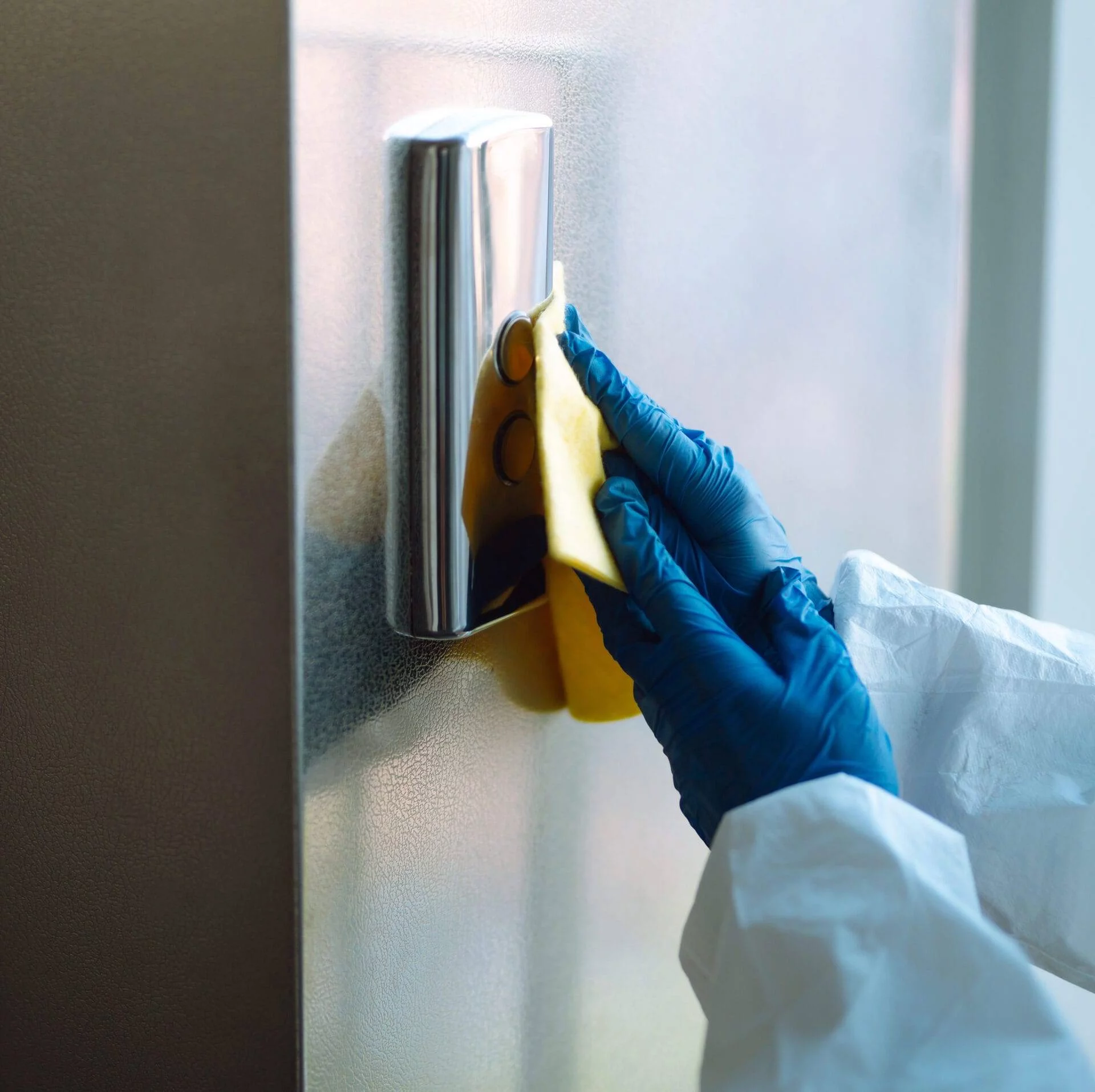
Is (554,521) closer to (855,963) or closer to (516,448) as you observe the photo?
(516,448)

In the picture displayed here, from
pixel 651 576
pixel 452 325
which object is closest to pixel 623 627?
pixel 651 576

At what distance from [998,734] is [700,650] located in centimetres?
20

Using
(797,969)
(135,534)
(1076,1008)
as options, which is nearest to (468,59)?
(135,534)

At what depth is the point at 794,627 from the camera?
456 mm

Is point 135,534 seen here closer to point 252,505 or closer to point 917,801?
point 252,505

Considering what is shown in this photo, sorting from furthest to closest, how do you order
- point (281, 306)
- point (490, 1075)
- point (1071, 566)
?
point (1071, 566) → point (490, 1075) → point (281, 306)

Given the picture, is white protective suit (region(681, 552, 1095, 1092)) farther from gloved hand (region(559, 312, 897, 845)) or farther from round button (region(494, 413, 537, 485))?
round button (region(494, 413, 537, 485))

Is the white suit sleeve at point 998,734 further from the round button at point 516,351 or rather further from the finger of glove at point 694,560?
the round button at point 516,351

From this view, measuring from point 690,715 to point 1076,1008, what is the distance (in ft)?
2.00

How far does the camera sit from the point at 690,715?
0.42m

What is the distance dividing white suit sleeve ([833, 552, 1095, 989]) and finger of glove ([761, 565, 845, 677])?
0.22 feet

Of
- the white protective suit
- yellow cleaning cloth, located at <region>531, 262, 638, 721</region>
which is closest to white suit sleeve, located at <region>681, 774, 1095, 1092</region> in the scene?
the white protective suit

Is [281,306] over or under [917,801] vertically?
over

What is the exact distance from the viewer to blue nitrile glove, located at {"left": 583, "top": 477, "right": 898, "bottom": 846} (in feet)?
1.34
